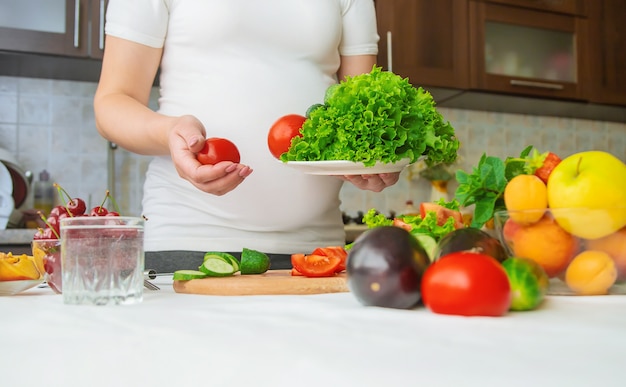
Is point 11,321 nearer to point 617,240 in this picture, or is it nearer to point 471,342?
point 471,342

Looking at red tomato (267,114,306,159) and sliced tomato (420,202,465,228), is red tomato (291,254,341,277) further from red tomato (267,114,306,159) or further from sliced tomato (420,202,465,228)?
red tomato (267,114,306,159)

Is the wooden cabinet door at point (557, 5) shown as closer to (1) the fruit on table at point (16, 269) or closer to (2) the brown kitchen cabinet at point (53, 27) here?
(2) the brown kitchen cabinet at point (53, 27)

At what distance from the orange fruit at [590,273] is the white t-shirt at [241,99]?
0.68 metres

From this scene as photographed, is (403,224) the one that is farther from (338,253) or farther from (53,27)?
(53,27)

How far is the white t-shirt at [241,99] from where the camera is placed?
4.23 feet

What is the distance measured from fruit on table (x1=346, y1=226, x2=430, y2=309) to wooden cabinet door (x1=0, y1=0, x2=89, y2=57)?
2.13 metres

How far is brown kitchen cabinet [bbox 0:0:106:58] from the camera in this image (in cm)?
240

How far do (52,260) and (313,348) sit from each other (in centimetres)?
47

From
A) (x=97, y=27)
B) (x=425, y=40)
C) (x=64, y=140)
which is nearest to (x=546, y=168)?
(x=97, y=27)

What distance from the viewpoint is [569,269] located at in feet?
2.24

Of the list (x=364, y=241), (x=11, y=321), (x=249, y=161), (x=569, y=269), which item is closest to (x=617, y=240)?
(x=569, y=269)

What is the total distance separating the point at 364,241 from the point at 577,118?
344cm

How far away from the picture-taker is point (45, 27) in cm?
245

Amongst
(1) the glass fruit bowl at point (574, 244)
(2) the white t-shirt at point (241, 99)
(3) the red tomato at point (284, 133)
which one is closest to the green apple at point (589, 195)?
(1) the glass fruit bowl at point (574, 244)
